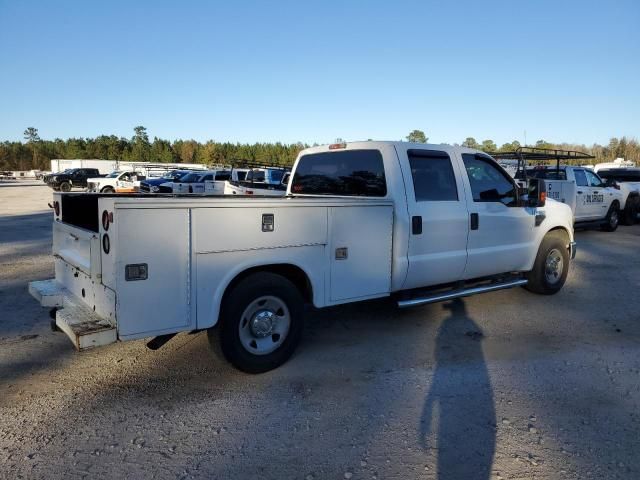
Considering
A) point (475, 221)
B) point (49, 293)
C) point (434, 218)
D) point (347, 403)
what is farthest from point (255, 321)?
point (475, 221)

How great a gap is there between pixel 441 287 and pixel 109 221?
12.0 ft

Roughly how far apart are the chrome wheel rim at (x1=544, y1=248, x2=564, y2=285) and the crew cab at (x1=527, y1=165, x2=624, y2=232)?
6.70 m

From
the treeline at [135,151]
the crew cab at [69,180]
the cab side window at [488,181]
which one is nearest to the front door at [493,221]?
the cab side window at [488,181]

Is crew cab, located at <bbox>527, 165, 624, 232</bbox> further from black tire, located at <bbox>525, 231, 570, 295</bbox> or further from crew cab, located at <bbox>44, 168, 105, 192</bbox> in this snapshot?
crew cab, located at <bbox>44, 168, 105, 192</bbox>

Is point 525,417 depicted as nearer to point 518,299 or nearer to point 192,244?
point 192,244

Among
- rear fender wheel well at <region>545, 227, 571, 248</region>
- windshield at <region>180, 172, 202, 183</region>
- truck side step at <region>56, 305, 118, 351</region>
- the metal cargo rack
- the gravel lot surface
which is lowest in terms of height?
the gravel lot surface

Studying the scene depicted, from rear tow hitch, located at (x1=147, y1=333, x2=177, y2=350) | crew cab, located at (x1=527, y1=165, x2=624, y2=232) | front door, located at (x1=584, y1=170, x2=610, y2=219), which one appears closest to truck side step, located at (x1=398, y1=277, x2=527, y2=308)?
rear tow hitch, located at (x1=147, y1=333, x2=177, y2=350)

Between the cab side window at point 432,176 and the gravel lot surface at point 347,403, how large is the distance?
4.92 feet

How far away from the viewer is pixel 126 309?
352 centimetres

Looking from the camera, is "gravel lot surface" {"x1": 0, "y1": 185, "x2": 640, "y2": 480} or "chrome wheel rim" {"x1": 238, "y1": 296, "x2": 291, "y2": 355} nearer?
"gravel lot surface" {"x1": 0, "y1": 185, "x2": 640, "y2": 480}

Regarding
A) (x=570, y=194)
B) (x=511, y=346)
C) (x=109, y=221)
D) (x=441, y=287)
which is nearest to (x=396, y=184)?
(x=441, y=287)

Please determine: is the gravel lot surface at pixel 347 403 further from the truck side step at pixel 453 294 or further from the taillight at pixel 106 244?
the taillight at pixel 106 244

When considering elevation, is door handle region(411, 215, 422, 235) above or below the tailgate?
above

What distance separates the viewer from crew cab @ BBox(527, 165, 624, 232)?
43.9ft
